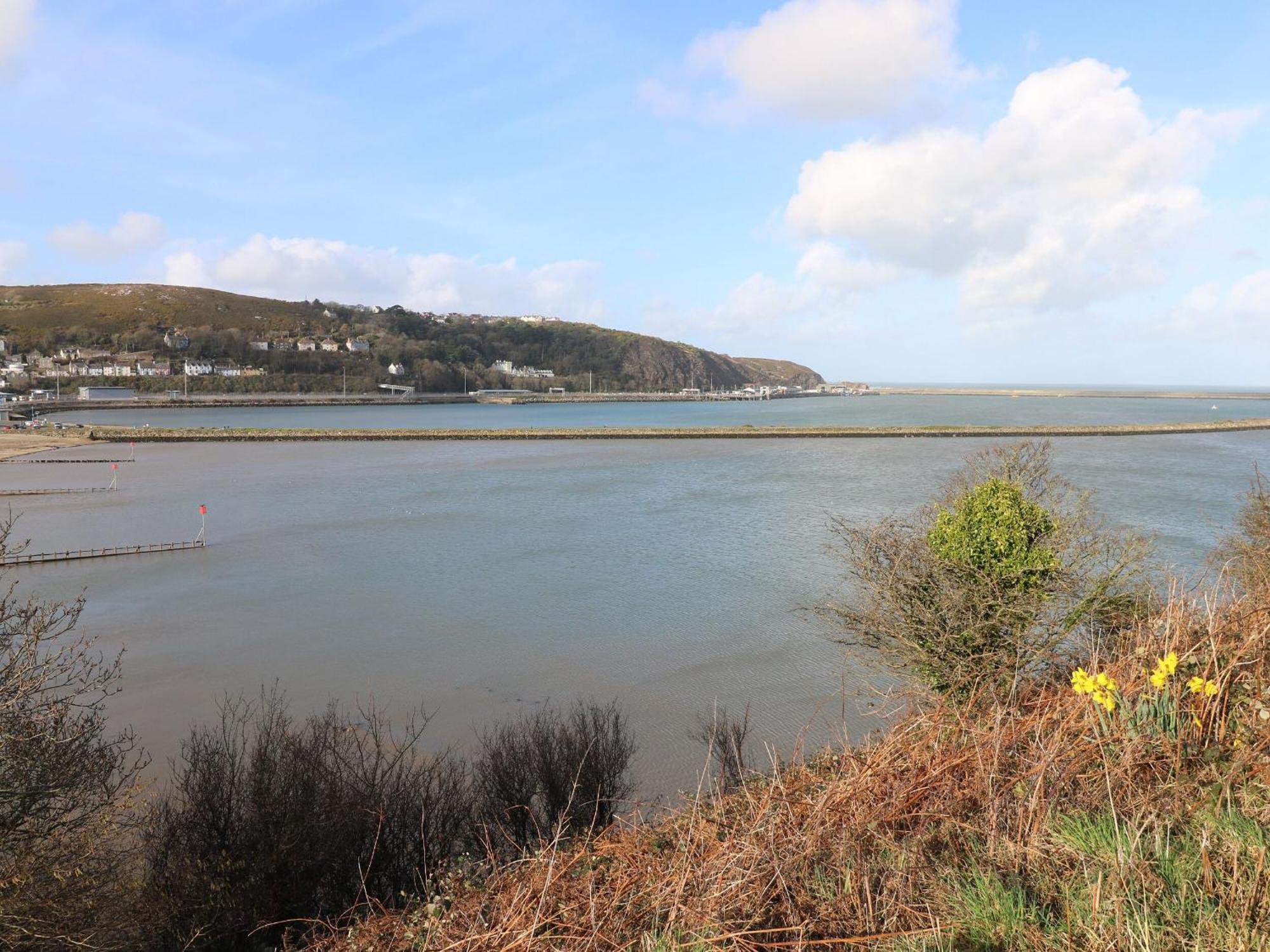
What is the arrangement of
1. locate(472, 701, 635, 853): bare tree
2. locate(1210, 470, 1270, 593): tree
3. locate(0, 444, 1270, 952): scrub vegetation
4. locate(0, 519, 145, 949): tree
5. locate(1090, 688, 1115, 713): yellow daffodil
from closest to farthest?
locate(0, 444, 1270, 952): scrub vegetation < locate(1090, 688, 1115, 713): yellow daffodil < locate(0, 519, 145, 949): tree < locate(472, 701, 635, 853): bare tree < locate(1210, 470, 1270, 593): tree

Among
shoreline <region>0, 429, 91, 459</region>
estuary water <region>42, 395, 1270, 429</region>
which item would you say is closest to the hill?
estuary water <region>42, 395, 1270, 429</region>

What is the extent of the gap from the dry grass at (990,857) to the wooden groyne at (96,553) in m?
21.1

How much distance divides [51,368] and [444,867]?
5079 inches

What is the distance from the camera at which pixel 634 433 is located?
220 ft

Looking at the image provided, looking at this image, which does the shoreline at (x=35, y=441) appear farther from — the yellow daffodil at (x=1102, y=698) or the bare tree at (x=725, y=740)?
the yellow daffodil at (x=1102, y=698)

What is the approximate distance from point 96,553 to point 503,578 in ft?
38.7

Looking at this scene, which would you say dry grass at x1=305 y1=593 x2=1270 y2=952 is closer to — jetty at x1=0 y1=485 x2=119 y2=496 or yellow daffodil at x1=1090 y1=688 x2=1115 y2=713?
yellow daffodil at x1=1090 y1=688 x2=1115 y2=713

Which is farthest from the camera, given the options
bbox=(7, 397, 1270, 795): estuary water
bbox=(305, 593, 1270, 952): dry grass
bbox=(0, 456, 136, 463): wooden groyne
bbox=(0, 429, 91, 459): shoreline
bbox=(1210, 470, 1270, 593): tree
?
bbox=(0, 429, 91, 459): shoreline

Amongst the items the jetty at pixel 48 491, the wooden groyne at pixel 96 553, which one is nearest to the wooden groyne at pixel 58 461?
the jetty at pixel 48 491

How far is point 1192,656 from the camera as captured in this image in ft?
12.5

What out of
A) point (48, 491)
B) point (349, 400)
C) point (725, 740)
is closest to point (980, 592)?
point (725, 740)

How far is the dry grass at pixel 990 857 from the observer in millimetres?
A: 2502

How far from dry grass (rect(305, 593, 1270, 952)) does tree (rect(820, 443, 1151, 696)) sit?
16.7 feet

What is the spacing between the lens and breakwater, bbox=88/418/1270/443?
2338 inches
